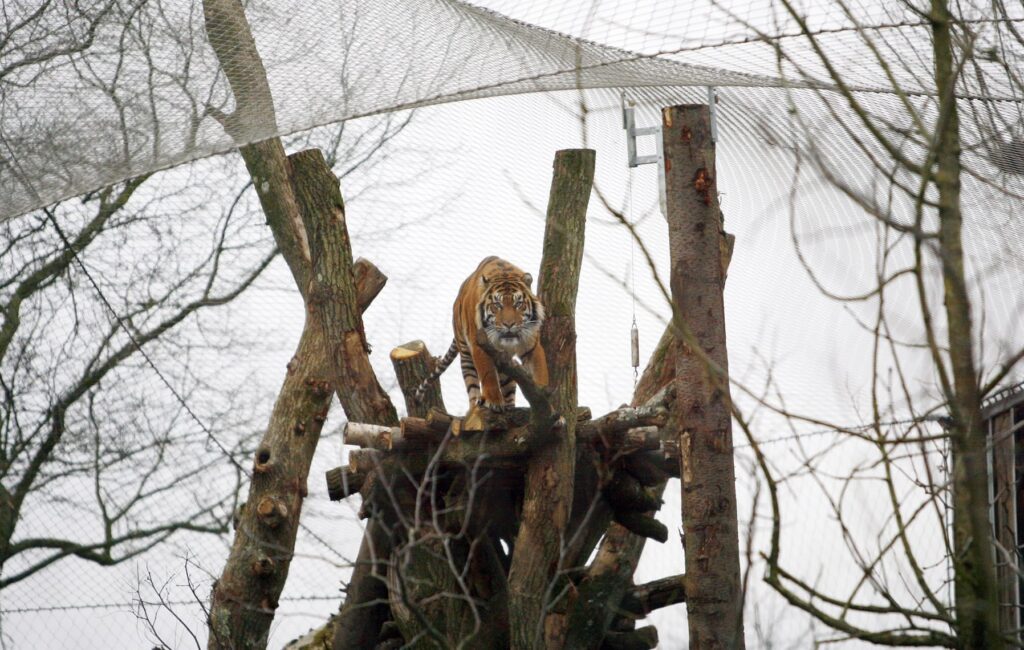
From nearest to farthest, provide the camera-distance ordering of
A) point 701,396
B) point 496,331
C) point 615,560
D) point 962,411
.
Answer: point 962,411
point 701,396
point 496,331
point 615,560

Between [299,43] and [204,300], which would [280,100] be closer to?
[299,43]

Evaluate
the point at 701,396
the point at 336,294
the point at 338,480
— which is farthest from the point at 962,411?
the point at 336,294

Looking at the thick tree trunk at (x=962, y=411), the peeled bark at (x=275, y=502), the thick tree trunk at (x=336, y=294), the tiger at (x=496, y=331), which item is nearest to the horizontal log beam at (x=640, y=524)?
the tiger at (x=496, y=331)

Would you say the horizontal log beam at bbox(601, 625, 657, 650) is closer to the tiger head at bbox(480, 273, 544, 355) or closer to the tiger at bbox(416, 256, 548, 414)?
the tiger at bbox(416, 256, 548, 414)

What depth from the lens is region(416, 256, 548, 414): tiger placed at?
4.27 m

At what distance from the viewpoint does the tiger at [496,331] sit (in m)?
4.27

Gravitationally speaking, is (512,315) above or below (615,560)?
above

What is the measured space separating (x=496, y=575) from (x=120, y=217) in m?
4.81

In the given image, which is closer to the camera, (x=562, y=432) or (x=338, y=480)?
(x=562, y=432)

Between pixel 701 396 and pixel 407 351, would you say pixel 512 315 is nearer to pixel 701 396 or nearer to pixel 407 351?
pixel 407 351

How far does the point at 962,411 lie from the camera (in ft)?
4.35

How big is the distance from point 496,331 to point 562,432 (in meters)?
0.47

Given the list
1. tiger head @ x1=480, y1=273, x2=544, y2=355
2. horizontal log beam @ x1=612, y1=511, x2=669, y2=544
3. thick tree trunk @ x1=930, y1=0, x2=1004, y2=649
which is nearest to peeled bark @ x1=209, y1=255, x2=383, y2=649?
tiger head @ x1=480, y1=273, x2=544, y2=355

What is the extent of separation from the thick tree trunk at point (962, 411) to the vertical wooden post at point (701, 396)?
4.15 ft
